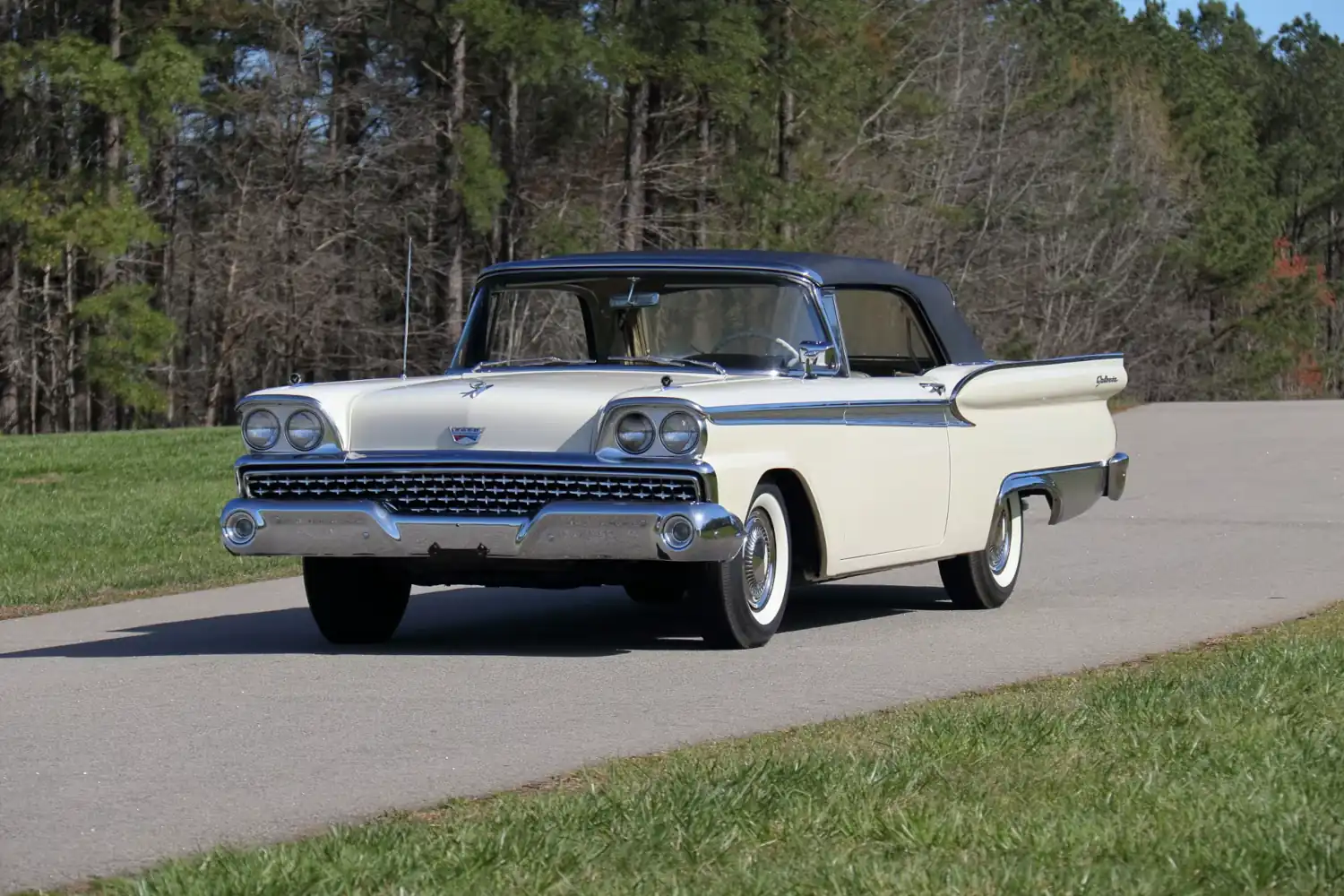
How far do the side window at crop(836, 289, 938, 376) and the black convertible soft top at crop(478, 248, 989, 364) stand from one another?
0.23ft

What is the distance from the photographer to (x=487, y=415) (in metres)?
8.72

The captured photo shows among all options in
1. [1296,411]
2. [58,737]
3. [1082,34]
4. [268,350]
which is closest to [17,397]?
[268,350]

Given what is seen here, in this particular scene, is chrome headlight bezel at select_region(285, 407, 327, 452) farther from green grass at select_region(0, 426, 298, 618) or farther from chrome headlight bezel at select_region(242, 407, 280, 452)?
green grass at select_region(0, 426, 298, 618)

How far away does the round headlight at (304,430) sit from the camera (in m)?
8.93

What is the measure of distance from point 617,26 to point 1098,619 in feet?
97.6

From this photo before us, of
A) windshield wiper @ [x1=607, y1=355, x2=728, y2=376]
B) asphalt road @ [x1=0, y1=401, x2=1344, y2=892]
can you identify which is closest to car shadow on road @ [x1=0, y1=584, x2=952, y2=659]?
asphalt road @ [x1=0, y1=401, x2=1344, y2=892]

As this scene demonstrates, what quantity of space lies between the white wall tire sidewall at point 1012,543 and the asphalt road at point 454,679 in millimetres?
194

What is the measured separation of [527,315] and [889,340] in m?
1.86

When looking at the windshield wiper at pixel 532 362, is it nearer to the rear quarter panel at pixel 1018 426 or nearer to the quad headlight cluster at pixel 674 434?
the quad headlight cluster at pixel 674 434

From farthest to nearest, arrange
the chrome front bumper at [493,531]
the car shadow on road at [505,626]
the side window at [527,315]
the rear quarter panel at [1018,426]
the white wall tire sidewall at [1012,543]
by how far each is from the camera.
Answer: the white wall tire sidewall at [1012,543] < the rear quarter panel at [1018,426] < the side window at [527,315] < the car shadow on road at [505,626] < the chrome front bumper at [493,531]

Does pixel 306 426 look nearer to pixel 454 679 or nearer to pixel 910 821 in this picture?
pixel 454 679

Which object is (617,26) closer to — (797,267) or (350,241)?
(350,241)

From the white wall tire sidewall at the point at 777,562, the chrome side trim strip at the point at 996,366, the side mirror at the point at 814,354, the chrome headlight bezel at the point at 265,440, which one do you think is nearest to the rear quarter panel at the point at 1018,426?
the chrome side trim strip at the point at 996,366

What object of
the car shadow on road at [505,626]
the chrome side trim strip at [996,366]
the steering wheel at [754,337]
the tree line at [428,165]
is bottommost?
the car shadow on road at [505,626]
